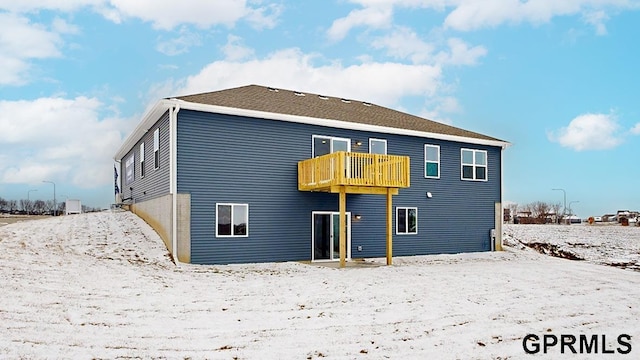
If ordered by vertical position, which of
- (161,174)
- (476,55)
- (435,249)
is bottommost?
(435,249)

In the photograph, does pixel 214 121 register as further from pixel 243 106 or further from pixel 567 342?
pixel 567 342

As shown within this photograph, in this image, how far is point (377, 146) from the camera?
61.5 ft

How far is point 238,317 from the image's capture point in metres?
8.23

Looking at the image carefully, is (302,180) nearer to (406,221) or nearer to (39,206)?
(406,221)

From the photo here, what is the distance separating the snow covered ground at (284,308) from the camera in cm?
652

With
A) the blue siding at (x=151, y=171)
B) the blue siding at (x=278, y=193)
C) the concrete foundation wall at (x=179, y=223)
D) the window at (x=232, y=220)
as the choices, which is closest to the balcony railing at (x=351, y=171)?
the blue siding at (x=278, y=193)

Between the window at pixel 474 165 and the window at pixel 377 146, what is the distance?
13.2 feet

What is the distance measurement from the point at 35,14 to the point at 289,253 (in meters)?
10.9

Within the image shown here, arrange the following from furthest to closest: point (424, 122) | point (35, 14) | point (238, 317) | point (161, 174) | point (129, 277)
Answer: point (424, 122) → point (161, 174) → point (35, 14) → point (129, 277) → point (238, 317)

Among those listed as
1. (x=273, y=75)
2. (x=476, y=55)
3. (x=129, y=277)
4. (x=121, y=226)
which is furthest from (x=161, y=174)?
(x=476, y=55)

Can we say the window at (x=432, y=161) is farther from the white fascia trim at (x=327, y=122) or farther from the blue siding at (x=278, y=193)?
the white fascia trim at (x=327, y=122)

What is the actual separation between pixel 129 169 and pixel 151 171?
6.30 metres

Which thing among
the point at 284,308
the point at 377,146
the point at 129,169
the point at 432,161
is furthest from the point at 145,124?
the point at 284,308

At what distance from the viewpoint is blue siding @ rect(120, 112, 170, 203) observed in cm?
1595
